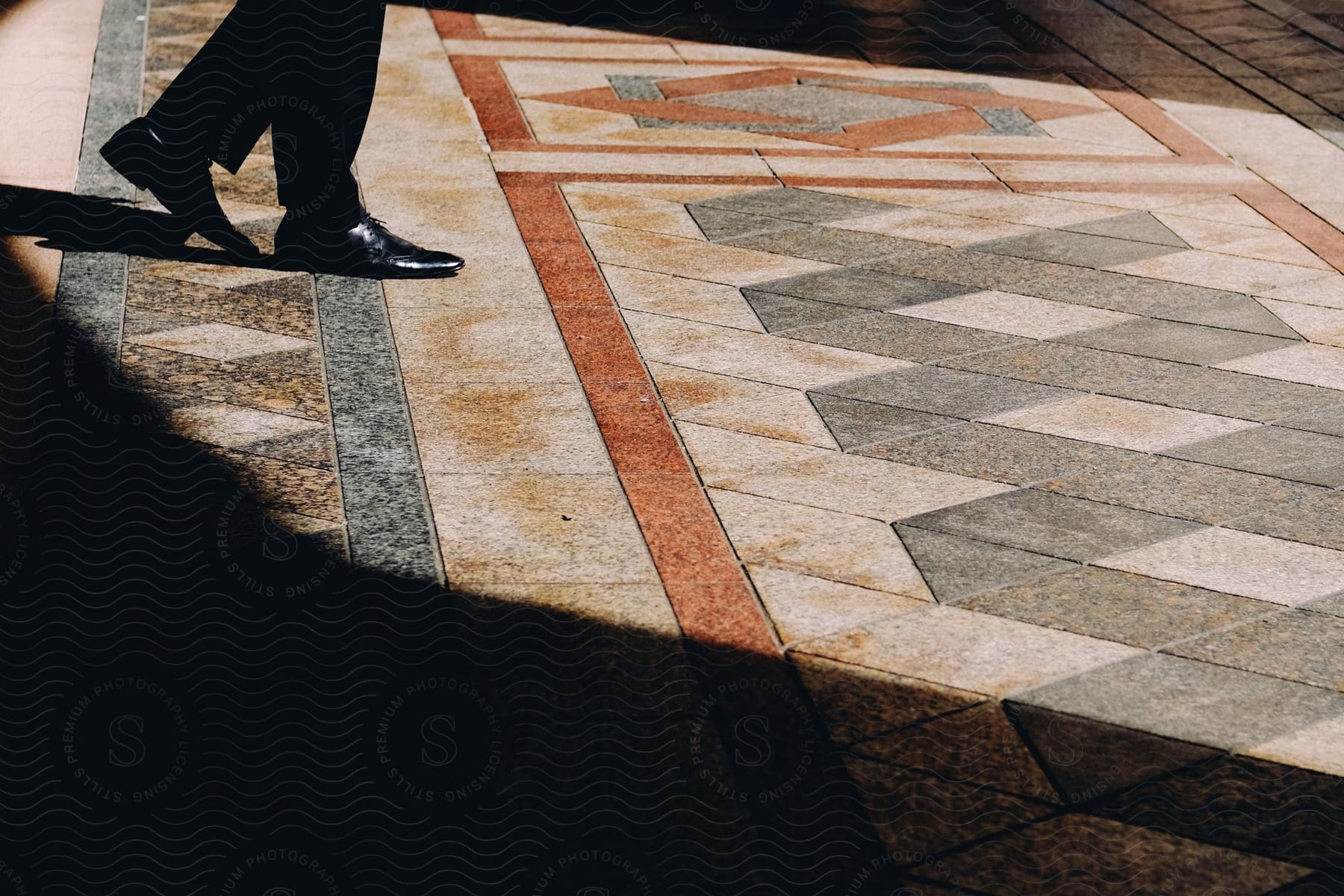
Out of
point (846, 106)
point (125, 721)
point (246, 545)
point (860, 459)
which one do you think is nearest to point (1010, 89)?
point (846, 106)

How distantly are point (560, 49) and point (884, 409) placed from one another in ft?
12.7

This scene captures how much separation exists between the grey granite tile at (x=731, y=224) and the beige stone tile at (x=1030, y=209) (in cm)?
65

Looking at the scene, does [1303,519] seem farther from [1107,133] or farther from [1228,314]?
[1107,133]

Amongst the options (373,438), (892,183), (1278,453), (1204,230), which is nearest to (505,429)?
(373,438)

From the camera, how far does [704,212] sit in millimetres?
4871

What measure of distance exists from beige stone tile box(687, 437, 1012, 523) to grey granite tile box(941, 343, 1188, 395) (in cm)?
66

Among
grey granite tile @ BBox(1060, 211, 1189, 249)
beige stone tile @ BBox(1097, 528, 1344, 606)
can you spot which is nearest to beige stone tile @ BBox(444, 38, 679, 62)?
grey granite tile @ BBox(1060, 211, 1189, 249)

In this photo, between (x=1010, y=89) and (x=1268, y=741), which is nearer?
(x=1268, y=741)

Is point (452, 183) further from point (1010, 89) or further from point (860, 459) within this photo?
point (1010, 89)

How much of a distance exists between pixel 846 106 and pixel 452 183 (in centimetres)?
201

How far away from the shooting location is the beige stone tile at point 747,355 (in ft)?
12.3

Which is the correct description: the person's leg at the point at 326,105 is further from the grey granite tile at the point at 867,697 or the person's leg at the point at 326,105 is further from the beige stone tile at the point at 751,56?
the beige stone tile at the point at 751,56

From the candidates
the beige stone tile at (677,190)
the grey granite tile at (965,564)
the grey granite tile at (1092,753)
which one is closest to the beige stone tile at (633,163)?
the beige stone tile at (677,190)

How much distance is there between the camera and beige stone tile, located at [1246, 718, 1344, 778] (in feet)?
7.90
